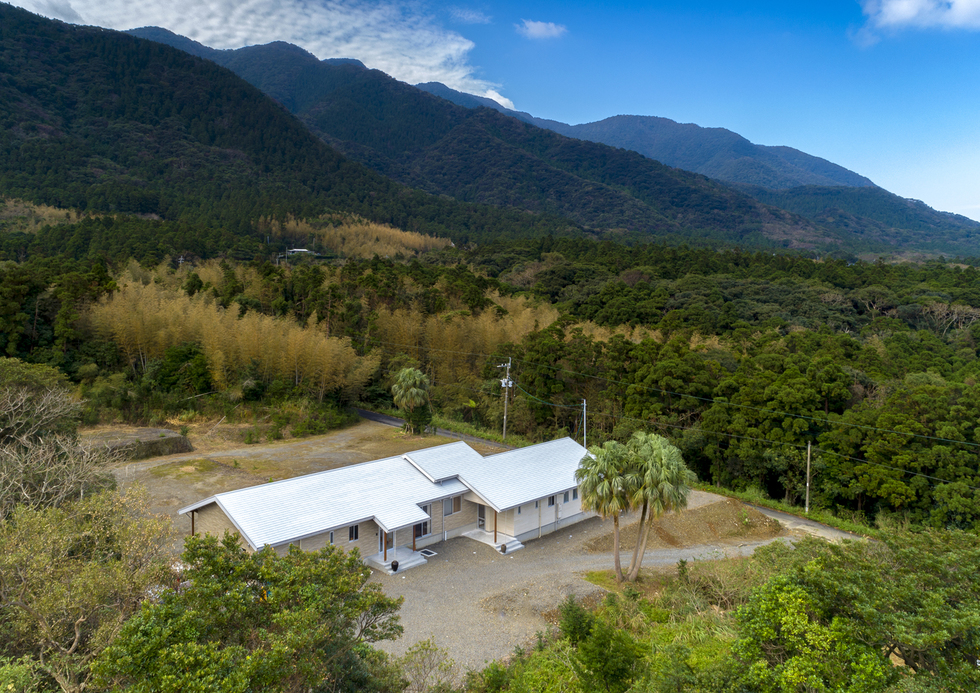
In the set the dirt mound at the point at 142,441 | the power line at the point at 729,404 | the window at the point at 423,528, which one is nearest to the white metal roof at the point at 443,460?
the window at the point at 423,528

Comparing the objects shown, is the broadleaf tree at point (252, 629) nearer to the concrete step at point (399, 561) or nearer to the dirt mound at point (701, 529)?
the concrete step at point (399, 561)

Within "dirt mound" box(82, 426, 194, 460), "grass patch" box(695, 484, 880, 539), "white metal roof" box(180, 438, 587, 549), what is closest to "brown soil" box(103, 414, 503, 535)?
"dirt mound" box(82, 426, 194, 460)

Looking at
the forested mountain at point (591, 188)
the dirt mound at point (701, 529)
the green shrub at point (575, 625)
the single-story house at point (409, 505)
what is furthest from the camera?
the forested mountain at point (591, 188)

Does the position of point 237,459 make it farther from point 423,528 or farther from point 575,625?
point 575,625

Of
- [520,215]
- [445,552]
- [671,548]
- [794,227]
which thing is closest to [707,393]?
[671,548]

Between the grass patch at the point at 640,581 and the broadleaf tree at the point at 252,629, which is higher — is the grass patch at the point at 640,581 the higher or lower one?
the lower one
